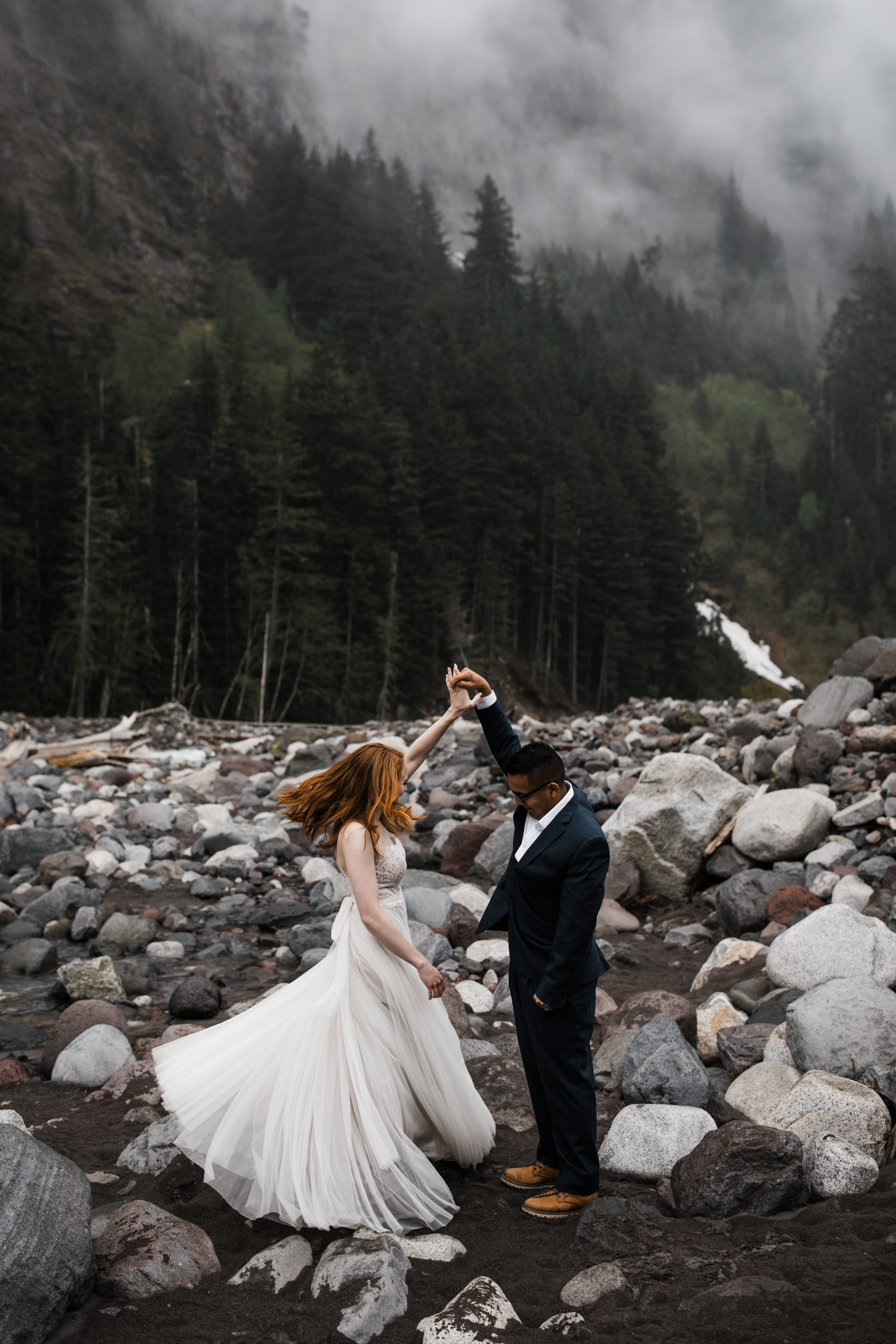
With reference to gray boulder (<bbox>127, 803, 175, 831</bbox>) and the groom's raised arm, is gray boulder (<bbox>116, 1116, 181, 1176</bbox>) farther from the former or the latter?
gray boulder (<bbox>127, 803, 175, 831</bbox>)

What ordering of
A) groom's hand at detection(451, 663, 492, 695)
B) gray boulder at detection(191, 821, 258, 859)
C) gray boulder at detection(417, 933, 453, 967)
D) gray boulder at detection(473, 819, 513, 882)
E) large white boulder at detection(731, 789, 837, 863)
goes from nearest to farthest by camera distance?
groom's hand at detection(451, 663, 492, 695)
gray boulder at detection(417, 933, 453, 967)
large white boulder at detection(731, 789, 837, 863)
gray boulder at detection(473, 819, 513, 882)
gray boulder at detection(191, 821, 258, 859)

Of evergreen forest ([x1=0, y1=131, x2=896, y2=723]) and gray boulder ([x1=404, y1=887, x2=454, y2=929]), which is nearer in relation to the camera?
gray boulder ([x1=404, y1=887, x2=454, y2=929])

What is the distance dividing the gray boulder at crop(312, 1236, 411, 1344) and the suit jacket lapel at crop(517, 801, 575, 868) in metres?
1.30

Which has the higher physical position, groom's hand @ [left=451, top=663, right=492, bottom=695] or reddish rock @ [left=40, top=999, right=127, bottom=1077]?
groom's hand @ [left=451, top=663, right=492, bottom=695]

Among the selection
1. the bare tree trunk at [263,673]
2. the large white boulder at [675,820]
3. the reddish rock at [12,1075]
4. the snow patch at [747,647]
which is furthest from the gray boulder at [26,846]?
the snow patch at [747,647]

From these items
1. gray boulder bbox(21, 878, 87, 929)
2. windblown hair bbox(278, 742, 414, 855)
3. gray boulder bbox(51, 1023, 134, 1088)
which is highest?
windblown hair bbox(278, 742, 414, 855)

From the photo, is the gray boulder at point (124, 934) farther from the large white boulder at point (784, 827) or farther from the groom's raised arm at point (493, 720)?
the large white boulder at point (784, 827)

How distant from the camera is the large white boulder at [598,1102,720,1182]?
3.63 metres

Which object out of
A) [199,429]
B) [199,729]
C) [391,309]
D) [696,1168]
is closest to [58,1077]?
[696,1168]

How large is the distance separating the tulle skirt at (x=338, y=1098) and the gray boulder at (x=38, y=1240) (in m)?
0.50

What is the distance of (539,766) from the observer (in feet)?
10.8

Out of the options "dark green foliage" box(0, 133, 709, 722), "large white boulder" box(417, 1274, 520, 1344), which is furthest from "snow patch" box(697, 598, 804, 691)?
"large white boulder" box(417, 1274, 520, 1344)

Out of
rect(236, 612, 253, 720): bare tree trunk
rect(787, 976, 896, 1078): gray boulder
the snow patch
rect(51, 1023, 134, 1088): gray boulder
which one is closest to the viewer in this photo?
rect(787, 976, 896, 1078): gray boulder

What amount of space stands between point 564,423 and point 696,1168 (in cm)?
5187
